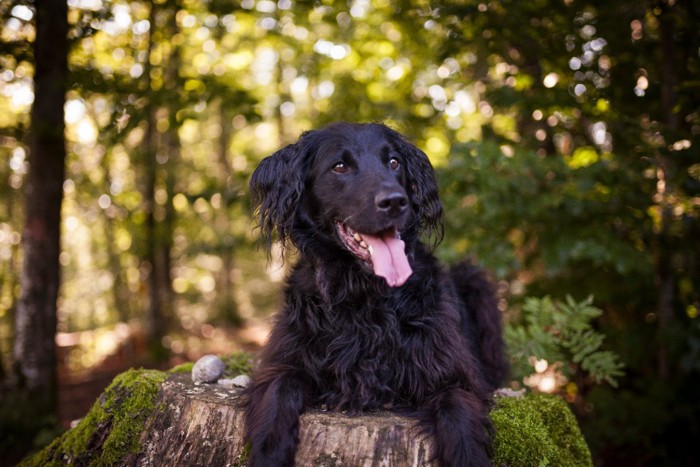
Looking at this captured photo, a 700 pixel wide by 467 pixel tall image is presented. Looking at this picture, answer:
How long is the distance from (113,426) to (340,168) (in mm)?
1913

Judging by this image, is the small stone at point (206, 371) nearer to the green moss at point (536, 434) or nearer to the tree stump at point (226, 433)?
the tree stump at point (226, 433)

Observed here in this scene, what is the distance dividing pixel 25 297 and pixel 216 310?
29.9 feet

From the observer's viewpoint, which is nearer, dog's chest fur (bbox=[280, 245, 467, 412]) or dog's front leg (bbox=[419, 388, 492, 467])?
dog's front leg (bbox=[419, 388, 492, 467])

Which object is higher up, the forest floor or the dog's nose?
the dog's nose

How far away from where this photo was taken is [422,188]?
316cm

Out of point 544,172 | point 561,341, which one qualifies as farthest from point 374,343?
point 544,172

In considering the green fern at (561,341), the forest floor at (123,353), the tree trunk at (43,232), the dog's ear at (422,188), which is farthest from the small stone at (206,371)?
the forest floor at (123,353)

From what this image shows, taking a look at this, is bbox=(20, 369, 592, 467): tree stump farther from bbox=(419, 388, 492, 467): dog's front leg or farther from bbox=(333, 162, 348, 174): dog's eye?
bbox=(333, 162, 348, 174): dog's eye

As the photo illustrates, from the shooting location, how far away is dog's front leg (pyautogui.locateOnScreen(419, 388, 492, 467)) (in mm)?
2250

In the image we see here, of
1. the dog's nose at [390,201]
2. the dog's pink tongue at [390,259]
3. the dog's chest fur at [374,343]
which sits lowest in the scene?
the dog's chest fur at [374,343]

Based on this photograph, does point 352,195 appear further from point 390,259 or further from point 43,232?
point 43,232

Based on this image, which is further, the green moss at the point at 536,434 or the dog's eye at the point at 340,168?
the dog's eye at the point at 340,168

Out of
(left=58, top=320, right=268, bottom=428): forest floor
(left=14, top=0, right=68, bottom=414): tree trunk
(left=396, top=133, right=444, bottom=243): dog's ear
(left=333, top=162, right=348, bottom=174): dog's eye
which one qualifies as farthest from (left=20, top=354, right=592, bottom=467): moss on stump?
(left=58, top=320, right=268, bottom=428): forest floor

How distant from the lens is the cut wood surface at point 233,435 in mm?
2359
